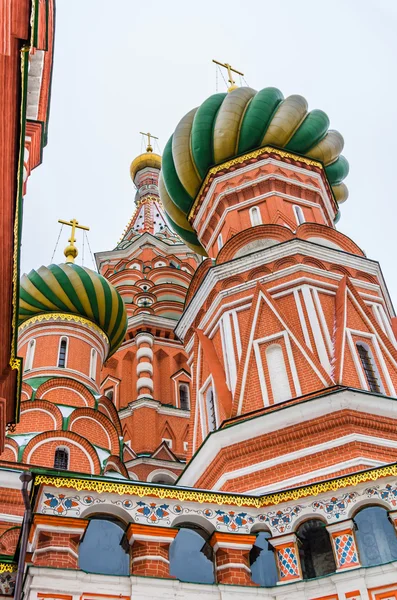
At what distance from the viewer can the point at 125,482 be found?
6.72m

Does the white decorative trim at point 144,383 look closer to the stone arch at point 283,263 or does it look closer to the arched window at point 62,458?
the arched window at point 62,458

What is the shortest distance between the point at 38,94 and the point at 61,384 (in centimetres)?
693

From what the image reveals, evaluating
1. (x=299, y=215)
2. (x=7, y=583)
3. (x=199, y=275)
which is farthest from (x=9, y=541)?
(x=299, y=215)

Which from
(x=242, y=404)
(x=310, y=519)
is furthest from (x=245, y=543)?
(x=242, y=404)

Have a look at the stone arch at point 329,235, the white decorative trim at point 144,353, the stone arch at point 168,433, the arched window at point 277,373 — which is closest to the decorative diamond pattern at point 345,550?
the arched window at point 277,373

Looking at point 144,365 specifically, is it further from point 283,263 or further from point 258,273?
point 283,263

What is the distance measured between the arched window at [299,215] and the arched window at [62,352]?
19.4 ft

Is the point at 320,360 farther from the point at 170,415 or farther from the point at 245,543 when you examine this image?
the point at 170,415

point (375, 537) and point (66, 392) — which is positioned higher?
point (66, 392)

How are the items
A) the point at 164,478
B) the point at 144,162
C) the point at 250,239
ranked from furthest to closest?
1. the point at 144,162
2. the point at 164,478
3. the point at 250,239

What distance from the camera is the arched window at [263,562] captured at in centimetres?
673

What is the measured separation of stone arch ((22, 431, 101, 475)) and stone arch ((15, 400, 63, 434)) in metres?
0.43

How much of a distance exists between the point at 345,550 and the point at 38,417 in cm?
882

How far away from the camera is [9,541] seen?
11281 mm
